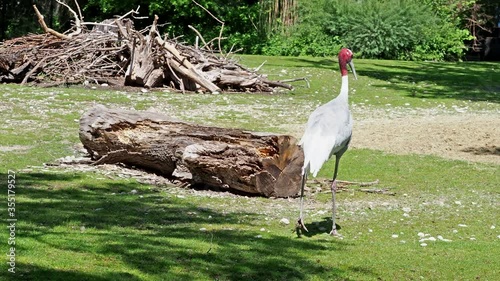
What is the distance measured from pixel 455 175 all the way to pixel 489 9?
31.9m

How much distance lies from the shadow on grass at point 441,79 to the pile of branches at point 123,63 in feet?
13.5

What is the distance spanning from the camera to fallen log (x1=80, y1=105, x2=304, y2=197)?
11359 mm

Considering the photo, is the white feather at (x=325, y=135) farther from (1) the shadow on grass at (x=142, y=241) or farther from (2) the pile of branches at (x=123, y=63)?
(2) the pile of branches at (x=123, y=63)

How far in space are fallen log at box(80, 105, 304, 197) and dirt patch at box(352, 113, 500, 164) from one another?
463 centimetres

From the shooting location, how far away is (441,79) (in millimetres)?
27891

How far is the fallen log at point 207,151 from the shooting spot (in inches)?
447

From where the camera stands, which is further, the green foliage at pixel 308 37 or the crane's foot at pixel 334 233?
the green foliage at pixel 308 37

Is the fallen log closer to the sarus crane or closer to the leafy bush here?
the sarus crane

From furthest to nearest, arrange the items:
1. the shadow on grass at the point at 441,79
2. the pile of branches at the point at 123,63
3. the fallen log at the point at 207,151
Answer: the shadow on grass at the point at 441,79, the pile of branches at the point at 123,63, the fallen log at the point at 207,151

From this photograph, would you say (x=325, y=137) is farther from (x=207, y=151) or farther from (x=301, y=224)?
(x=207, y=151)

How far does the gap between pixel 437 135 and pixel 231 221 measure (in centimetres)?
813

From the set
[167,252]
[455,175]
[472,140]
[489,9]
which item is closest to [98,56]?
[472,140]

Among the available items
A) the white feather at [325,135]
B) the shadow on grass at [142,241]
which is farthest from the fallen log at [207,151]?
the white feather at [325,135]

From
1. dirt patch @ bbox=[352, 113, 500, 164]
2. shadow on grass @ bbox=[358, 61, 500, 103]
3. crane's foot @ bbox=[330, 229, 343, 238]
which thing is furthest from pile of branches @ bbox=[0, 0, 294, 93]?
crane's foot @ bbox=[330, 229, 343, 238]
